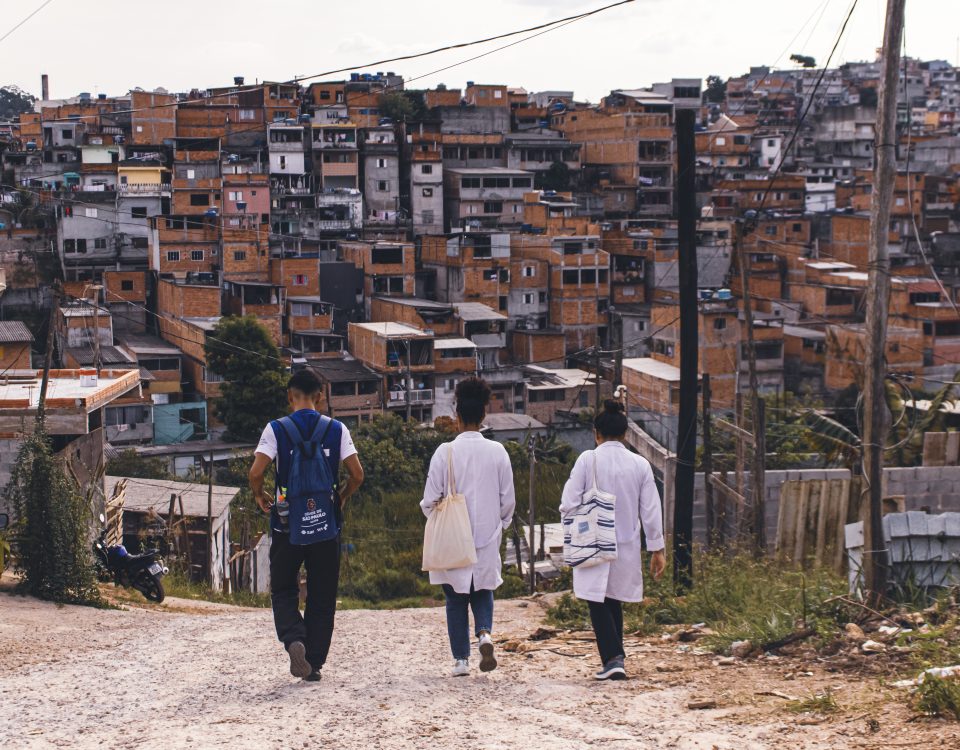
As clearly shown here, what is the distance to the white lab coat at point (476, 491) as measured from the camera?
245 inches

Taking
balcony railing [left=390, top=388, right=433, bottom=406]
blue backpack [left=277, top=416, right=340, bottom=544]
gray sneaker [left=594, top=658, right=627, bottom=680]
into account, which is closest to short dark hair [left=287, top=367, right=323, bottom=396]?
blue backpack [left=277, top=416, right=340, bottom=544]

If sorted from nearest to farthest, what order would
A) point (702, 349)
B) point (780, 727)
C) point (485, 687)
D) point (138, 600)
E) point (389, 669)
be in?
1. point (780, 727)
2. point (485, 687)
3. point (389, 669)
4. point (138, 600)
5. point (702, 349)

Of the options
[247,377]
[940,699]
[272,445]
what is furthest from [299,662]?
[247,377]

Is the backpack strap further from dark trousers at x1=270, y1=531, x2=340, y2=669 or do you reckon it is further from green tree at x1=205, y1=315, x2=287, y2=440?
green tree at x1=205, y1=315, x2=287, y2=440

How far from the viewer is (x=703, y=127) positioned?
254ft

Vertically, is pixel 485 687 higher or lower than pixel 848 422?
higher

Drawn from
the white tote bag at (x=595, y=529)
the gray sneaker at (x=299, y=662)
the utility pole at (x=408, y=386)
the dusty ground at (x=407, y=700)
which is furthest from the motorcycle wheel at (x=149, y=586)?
the utility pole at (x=408, y=386)

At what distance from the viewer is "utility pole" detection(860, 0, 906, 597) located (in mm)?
8234

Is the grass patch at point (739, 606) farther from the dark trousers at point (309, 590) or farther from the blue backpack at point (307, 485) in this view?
the blue backpack at point (307, 485)

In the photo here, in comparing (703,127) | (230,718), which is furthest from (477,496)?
(703,127)

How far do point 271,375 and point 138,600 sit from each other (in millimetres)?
27154

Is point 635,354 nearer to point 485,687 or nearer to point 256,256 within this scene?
point 256,256

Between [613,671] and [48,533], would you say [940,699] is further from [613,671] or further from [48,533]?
[48,533]

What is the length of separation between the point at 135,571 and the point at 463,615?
591 cm
